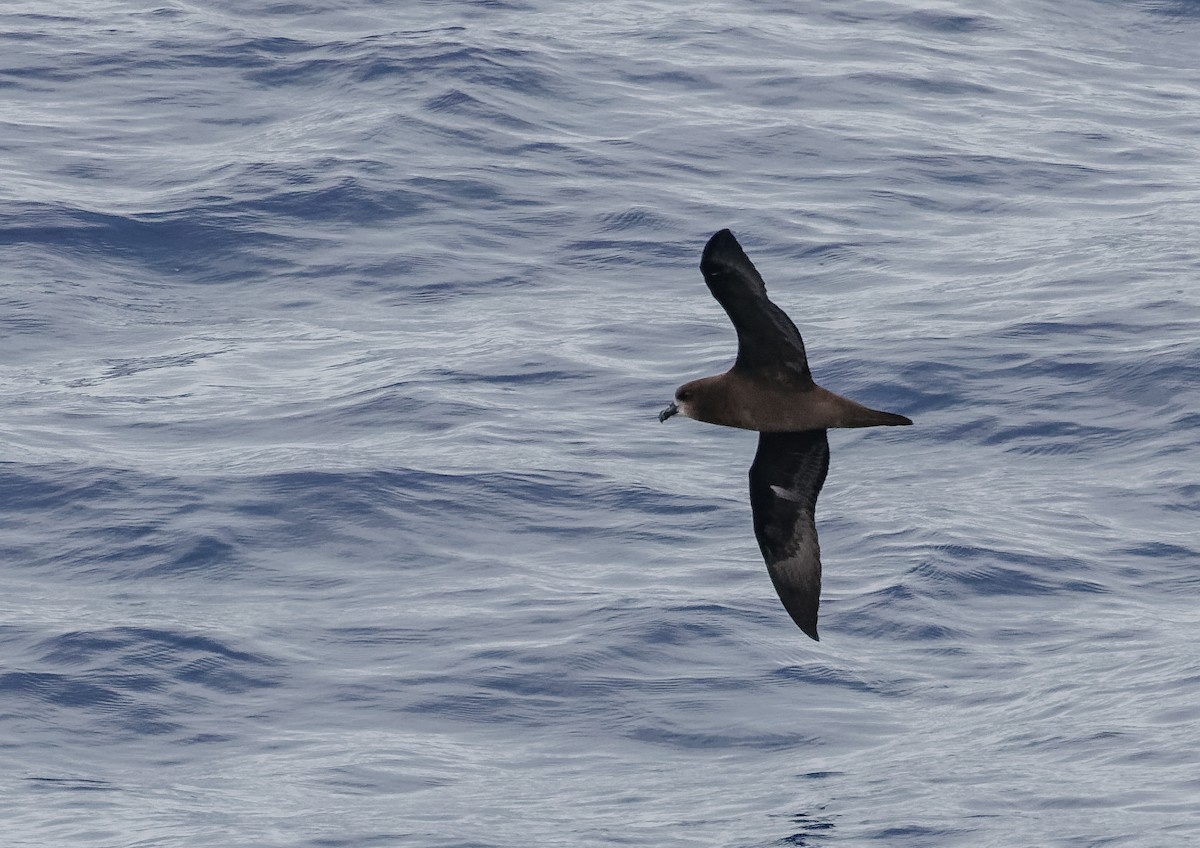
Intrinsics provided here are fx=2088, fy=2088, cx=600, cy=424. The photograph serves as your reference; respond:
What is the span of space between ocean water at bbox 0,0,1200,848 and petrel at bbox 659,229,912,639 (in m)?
2.65

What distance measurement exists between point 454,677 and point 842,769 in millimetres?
2967

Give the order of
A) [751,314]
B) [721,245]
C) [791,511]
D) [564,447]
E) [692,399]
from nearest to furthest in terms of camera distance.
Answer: [721,245], [751,314], [692,399], [791,511], [564,447]

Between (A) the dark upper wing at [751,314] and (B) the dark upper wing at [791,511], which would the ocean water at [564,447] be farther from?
(A) the dark upper wing at [751,314]

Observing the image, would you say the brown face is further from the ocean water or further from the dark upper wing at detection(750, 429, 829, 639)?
the ocean water

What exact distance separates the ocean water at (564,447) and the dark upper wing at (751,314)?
416cm

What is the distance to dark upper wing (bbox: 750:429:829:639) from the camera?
11727 millimetres

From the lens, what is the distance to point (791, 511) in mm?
11875

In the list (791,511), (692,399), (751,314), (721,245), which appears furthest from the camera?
(791,511)

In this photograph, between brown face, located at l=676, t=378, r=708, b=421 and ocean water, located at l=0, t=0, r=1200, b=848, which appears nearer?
brown face, located at l=676, t=378, r=708, b=421

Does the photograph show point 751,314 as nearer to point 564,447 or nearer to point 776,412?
point 776,412

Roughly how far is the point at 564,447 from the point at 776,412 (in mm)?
7421

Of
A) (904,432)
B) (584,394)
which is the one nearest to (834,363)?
Answer: (904,432)

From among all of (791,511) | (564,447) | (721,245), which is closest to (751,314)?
(721,245)

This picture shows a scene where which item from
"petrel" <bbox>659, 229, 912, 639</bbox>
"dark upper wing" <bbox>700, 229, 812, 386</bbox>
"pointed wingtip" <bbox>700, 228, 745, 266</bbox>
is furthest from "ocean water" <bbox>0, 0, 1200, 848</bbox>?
"pointed wingtip" <bbox>700, 228, 745, 266</bbox>
